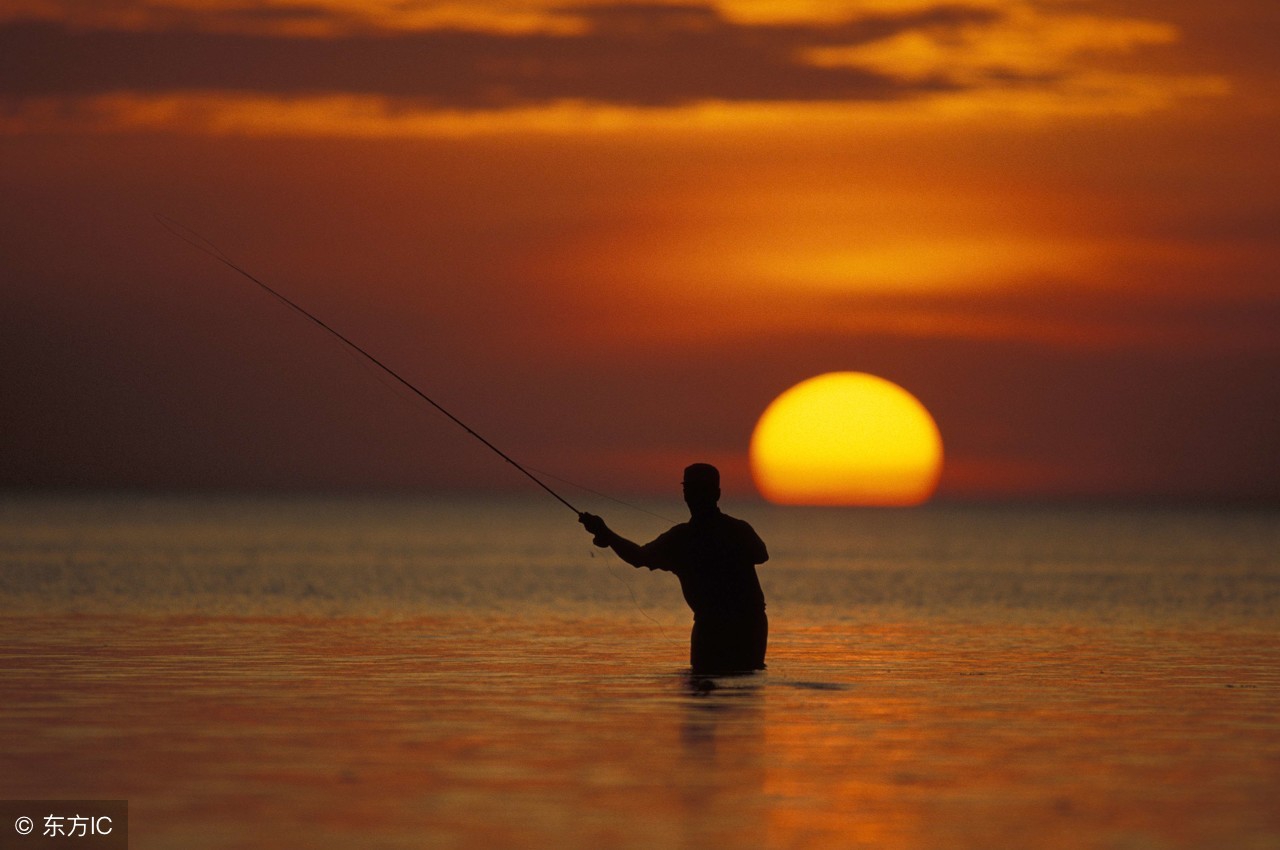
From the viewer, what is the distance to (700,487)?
16.8 m

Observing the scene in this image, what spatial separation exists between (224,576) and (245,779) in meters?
30.0

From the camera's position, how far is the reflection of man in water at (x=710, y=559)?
16.7m

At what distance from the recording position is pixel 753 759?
39.9ft

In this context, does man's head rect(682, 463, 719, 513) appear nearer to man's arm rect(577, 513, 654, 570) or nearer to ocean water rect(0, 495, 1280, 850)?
man's arm rect(577, 513, 654, 570)

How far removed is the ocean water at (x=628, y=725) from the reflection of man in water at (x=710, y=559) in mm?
540

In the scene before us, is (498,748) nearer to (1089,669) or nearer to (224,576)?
(1089,669)

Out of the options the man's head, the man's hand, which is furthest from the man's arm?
the man's head

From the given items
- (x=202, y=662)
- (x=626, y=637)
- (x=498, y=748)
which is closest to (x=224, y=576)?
(x=626, y=637)

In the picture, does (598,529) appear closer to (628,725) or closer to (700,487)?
(700,487)

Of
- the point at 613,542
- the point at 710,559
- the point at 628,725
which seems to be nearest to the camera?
the point at 628,725

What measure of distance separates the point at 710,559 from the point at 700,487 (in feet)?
1.98

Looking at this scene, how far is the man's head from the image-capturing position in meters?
16.8

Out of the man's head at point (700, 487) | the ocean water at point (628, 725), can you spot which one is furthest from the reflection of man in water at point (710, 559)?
the ocean water at point (628, 725)

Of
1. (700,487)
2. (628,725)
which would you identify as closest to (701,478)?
(700,487)
